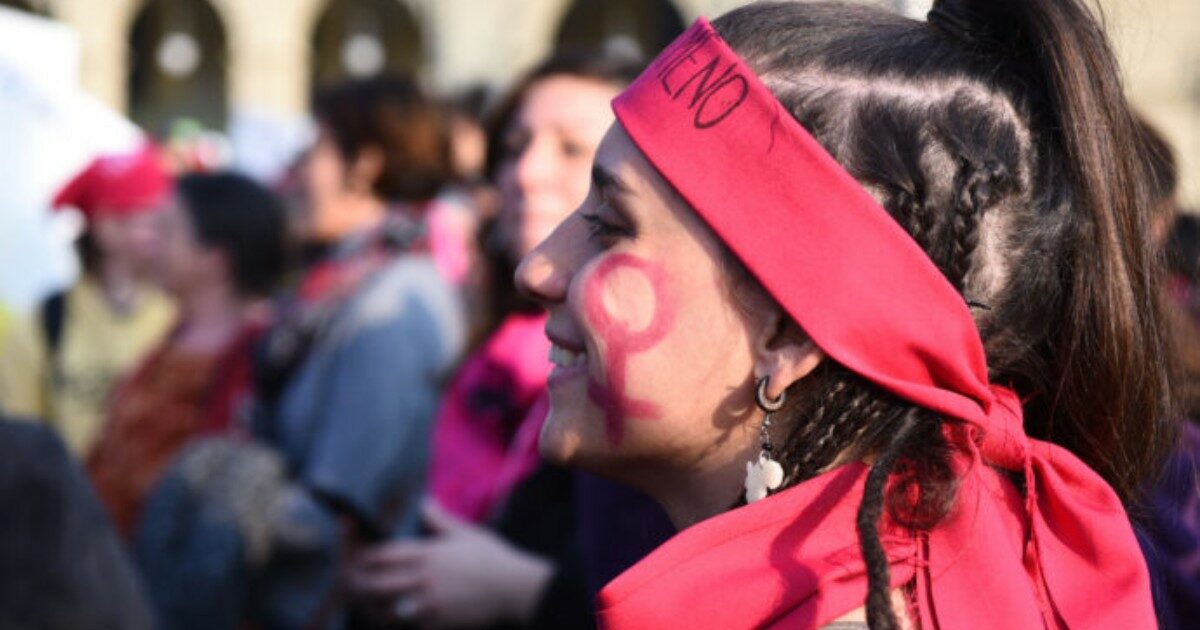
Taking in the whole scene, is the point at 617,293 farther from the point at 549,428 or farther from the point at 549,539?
the point at 549,539

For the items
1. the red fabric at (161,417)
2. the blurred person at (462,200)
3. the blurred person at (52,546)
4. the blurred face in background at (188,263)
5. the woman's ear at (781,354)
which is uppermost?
the woman's ear at (781,354)

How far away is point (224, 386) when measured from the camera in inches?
172

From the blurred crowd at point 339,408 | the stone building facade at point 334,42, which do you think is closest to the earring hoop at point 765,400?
the blurred crowd at point 339,408

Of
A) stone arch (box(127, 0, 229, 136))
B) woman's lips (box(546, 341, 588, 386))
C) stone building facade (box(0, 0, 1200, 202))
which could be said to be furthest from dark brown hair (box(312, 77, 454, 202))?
stone arch (box(127, 0, 229, 136))

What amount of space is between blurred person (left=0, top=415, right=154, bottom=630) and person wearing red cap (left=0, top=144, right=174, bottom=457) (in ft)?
10.2

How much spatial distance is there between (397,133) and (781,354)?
3180mm

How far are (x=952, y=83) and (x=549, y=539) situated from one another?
5.14 feet

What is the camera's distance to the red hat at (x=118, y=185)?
18.4 ft

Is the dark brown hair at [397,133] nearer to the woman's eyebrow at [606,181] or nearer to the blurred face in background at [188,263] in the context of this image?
the blurred face in background at [188,263]

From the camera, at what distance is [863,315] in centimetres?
139

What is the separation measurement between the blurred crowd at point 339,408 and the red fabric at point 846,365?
40 centimetres

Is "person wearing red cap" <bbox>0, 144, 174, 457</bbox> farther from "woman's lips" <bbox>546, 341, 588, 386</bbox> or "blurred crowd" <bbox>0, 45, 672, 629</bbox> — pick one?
"woman's lips" <bbox>546, 341, 588, 386</bbox>

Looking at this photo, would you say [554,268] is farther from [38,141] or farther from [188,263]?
[38,141]

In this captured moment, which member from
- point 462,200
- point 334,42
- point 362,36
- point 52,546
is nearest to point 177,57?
point 334,42
